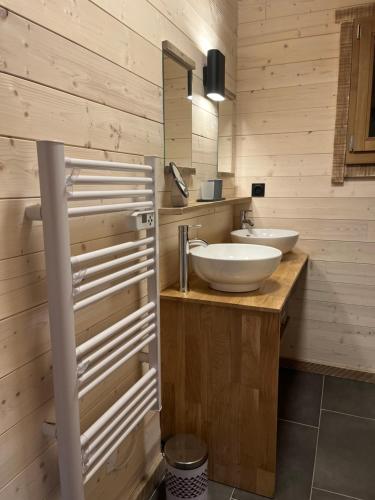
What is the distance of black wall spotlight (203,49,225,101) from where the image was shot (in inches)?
78.0

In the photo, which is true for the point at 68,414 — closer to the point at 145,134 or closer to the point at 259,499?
the point at 145,134

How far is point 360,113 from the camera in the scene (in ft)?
7.30

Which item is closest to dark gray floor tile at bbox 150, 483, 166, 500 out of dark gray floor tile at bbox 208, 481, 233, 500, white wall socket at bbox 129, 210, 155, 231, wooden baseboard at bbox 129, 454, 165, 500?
wooden baseboard at bbox 129, 454, 165, 500

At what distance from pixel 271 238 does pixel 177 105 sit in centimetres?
93

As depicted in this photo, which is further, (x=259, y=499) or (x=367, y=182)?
(x=367, y=182)

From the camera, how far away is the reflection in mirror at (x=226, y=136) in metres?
2.35

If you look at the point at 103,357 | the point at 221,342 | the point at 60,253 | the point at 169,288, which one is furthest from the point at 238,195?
the point at 60,253

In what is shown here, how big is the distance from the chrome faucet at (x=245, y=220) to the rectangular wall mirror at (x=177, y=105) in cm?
80

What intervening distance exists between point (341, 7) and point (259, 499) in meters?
2.62

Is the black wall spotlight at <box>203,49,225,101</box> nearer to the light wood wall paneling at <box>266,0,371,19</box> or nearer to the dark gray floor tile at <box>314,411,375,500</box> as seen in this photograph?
the light wood wall paneling at <box>266,0,371,19</box>

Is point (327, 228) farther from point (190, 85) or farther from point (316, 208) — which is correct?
point (190, 85)

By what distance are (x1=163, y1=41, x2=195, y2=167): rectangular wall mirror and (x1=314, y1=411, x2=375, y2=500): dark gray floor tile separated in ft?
5.14

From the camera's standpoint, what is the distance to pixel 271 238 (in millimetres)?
2199

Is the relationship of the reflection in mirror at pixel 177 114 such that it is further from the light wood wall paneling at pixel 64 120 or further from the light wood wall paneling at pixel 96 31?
the light wood wall paneling at pixel 64 120
